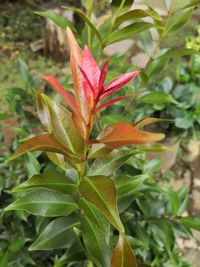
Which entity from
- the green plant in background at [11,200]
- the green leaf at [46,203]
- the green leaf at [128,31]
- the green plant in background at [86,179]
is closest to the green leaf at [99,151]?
the green plant in background at [86,179]

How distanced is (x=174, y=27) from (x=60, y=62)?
2879 millimetres

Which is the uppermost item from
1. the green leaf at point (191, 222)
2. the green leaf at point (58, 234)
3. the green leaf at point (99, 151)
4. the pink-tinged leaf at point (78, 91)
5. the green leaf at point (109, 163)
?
the pink-tinged leaf at point (78, 91)

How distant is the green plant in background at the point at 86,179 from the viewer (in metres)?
0.88

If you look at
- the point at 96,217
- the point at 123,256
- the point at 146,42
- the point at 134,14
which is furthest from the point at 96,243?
the point at 146,42

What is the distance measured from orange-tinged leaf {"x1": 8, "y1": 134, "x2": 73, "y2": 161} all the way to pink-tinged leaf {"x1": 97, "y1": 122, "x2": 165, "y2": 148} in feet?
0.36

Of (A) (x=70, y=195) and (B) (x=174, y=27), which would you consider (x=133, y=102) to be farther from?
(A) (x=70, y=195)

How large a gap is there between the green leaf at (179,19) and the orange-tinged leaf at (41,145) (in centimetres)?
74

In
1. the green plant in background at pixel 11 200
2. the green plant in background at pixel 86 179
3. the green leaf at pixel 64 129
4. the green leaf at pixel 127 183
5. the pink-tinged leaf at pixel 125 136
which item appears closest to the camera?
the pink-tinged leaf at pixel 125 136

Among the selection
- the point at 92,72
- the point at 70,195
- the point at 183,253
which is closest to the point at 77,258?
the point at 70,195

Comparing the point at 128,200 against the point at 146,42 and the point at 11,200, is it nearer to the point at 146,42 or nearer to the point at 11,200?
the point at 11,200

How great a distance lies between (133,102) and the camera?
1.84 meters

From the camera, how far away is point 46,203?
4.02ft

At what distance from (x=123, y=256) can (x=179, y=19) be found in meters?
0.86

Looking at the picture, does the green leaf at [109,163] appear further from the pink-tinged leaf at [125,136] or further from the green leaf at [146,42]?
the green leaf at [146,42]
